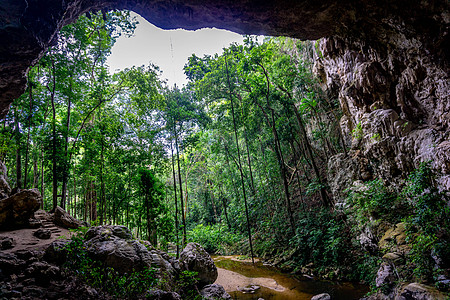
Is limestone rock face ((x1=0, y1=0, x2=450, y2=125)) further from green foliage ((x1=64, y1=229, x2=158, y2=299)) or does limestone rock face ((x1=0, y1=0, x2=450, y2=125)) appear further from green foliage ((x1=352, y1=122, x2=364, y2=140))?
green foliage ((x1=64, y1=229, x2=158, y2=299))

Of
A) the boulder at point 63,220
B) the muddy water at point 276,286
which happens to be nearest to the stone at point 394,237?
the muddy water at point 276,286

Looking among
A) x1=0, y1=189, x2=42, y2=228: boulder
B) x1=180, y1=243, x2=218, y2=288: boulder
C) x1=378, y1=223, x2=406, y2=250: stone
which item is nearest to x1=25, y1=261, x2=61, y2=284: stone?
x1=180, y1=243, x2=218, y2=288: boulder

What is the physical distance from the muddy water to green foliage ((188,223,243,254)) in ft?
22.9

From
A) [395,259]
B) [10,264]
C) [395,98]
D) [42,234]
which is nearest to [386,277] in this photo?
[395,259]

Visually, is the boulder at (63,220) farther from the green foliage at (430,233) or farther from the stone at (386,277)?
the green foliage at (430,233)

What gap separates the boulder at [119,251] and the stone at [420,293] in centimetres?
546

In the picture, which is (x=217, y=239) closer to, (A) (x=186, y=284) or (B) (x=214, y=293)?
(B) (x=214, y=293)

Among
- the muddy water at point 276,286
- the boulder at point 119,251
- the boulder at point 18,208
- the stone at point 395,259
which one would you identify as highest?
the boulder at point 18,208

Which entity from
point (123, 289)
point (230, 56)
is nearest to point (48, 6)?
point (123, 289)

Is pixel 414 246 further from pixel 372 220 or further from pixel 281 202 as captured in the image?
pixel 281 202

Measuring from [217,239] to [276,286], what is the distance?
11.1 meters

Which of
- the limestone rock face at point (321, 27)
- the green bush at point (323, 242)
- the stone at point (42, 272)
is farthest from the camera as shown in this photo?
the green bush at point (323, 242)

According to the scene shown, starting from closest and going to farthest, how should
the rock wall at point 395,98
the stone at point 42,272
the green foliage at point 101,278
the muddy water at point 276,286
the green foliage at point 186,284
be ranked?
the stone at point 42,272 → the green foliage at point 101,278 → the rock wall at point 395,98 → the green foliage at point 186,284 → the muddy water at point 276,286

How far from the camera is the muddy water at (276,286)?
22.9ft
